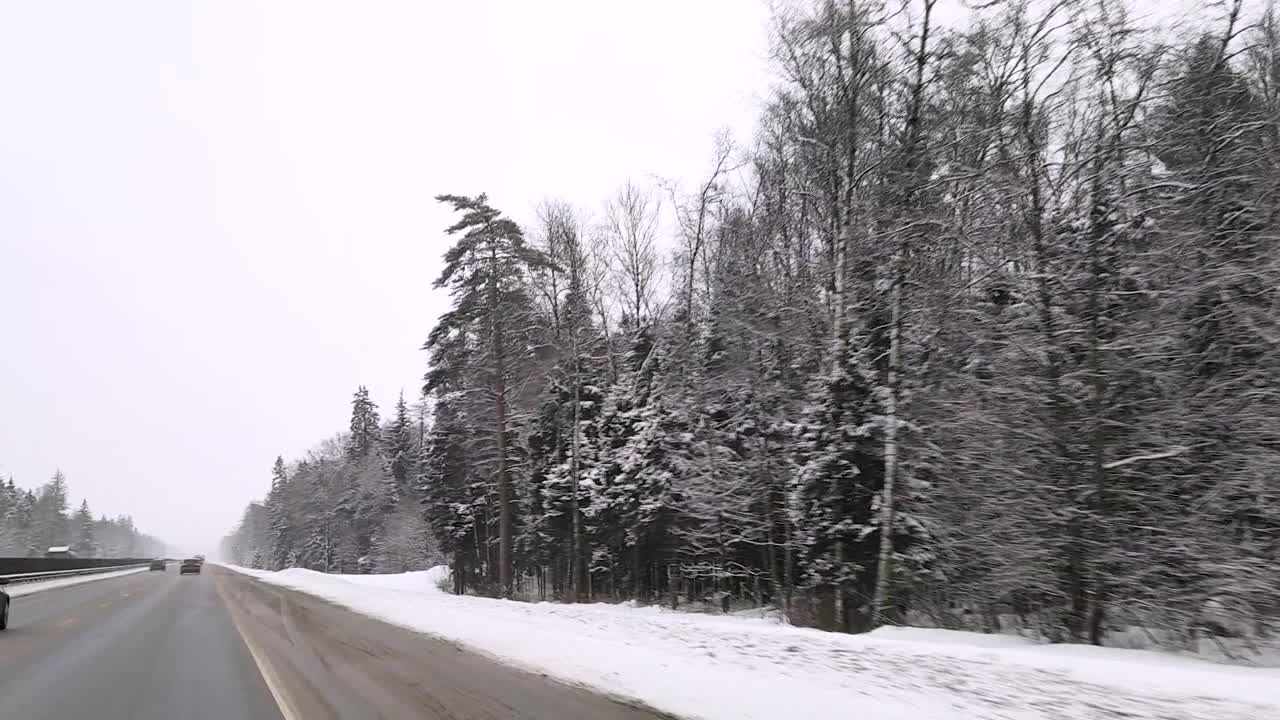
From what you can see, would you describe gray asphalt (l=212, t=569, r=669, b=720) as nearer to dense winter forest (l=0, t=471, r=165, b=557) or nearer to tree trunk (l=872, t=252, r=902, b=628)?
tree trunk (l=872, t=252, r=902, b=628)

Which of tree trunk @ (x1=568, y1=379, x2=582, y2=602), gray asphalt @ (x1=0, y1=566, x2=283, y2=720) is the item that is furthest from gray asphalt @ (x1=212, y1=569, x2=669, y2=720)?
tree trunk @ (x1=568, y1=379, x2=582, y2=602)

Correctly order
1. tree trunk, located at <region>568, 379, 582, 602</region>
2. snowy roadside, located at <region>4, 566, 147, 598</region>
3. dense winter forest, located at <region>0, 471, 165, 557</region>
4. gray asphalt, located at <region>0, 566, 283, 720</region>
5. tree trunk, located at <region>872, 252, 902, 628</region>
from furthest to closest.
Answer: dense winter forest, located at <region>0, 471, 165, 557</region> → tree trunk, located at <region>568, 379, 582, 602</region> → snowy roadside, located at <region>4, 566, 147, 598</region> → tree trunk, located at <region>872, 252, 902, 628</region> → gray asphalt, located at <region>0, 566, 283, 720</region>

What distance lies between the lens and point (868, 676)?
7.41 meters

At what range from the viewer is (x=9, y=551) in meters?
125

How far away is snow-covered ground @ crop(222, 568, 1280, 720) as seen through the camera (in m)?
5.82

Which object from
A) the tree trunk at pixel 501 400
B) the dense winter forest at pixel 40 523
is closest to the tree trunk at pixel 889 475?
the tree trunk at pixel 501 400

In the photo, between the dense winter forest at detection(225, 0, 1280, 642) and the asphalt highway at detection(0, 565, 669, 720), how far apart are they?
325 inches

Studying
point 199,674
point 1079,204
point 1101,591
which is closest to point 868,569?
point 1101,591

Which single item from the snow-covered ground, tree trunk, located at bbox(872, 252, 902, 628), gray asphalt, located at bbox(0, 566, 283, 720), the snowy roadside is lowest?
the snowy roadside

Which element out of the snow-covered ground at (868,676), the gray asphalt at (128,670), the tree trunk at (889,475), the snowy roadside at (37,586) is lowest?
the snowy roadside at (37,586)

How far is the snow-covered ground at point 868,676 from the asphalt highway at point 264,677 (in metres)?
0.69

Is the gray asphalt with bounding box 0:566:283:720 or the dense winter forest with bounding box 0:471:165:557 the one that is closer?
the gray asphalt with bounding box 0:566:283:720

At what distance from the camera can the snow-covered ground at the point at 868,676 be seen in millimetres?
5816

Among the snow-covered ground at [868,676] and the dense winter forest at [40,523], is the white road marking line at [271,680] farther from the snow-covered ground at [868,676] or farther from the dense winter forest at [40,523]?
the dense winter forest at [40,523]
